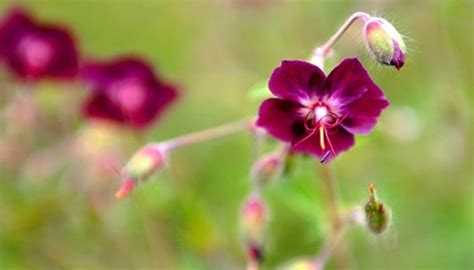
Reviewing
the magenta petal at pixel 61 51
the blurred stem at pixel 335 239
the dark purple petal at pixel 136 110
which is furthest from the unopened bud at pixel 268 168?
the magenta petal at pixel 61 51

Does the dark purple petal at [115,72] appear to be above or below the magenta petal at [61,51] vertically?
below

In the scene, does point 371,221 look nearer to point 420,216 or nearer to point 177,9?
point 420,216

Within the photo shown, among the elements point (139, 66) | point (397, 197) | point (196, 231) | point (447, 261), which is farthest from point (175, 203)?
point (447, 261)

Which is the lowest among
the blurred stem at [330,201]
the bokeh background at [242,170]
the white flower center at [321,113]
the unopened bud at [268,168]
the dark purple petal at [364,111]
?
the dark purple petal at [364,111]

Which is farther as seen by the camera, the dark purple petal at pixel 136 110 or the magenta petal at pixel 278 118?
the dark purple petal at pixel 136 110

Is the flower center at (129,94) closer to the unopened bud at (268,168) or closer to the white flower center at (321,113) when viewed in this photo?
the unopened bud at (268,168)

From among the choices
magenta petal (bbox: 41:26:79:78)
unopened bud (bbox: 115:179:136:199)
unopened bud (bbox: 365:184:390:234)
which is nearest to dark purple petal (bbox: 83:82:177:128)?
magenta petal (bbox: 41:26:79:78)

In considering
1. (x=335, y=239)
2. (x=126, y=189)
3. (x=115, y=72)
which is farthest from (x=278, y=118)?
(x=115, y=72)

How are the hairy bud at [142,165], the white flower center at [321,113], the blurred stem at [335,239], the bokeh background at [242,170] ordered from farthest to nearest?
the bokeh background at [242,170] < the blurred stem at [335,239] < the hairy bud at [142,165] < the white flower center at [321,113]
